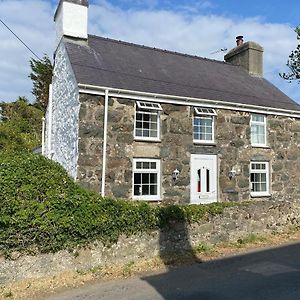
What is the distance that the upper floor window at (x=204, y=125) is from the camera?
1504 centimetres

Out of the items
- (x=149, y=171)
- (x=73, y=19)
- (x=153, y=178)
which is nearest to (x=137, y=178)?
(x=149, y=171)

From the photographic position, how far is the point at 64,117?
14.7 m

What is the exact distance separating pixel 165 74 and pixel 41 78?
20257 millimetres

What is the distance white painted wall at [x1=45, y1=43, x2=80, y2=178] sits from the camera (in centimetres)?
1320

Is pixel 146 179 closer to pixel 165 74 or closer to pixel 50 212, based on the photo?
pixel 165 74

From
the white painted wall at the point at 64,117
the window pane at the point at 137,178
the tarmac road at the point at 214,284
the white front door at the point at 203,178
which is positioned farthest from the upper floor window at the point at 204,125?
the tarmac road at the point at 214,284

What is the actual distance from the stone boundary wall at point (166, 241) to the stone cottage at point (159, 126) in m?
3.86

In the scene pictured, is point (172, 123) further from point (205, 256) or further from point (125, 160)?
point (205, 256)

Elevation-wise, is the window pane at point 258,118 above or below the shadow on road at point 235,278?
above

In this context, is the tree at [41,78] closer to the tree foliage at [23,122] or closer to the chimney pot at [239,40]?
the tree foliage at [23,122]

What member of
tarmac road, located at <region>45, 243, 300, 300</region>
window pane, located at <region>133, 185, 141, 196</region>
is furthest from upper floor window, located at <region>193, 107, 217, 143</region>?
tarmac road, located at <region>45, 243, 300, 300</region>

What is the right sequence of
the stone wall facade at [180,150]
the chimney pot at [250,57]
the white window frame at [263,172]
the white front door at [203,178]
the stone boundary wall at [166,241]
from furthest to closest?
the chimney pot at [250,57]
the white window frame at [263,172]
the white front door at [203,178]
the stone wall facade at [180,150]
the stone boundary wall at [166,241]

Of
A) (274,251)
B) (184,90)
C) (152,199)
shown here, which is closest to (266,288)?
(274,251)

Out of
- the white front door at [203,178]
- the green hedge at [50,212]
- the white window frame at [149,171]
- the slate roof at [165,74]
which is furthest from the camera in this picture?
the white front door at [203,178]
